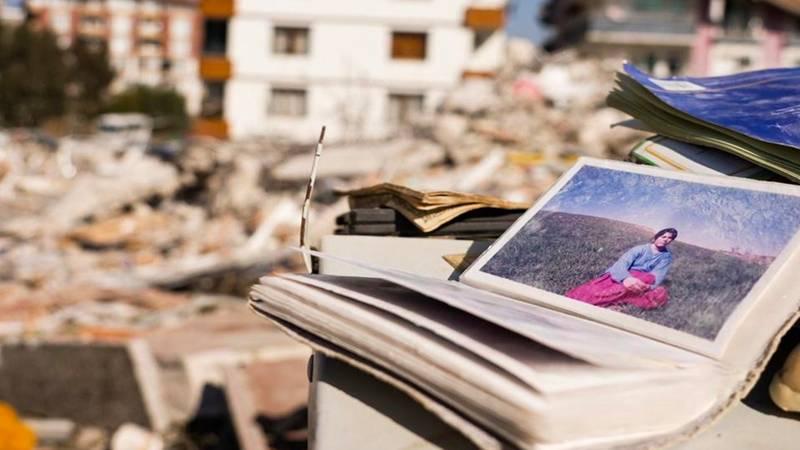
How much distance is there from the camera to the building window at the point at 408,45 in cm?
2364

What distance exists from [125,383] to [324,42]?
61.4ft

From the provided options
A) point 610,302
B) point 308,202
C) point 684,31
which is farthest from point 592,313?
point 684,31

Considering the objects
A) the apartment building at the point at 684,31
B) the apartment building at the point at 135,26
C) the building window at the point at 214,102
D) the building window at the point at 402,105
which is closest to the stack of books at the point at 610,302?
the building window at the point at 402,105

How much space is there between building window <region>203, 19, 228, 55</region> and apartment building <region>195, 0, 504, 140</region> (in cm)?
43

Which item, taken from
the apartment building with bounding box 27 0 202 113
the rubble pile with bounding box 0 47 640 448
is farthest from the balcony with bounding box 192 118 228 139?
the apartment building with bounding box 27 0 202 113

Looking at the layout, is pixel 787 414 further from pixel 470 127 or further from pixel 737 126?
pixel 470 127

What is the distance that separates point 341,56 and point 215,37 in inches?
132

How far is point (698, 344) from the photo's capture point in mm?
957

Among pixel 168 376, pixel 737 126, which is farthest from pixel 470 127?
pixel 737 126

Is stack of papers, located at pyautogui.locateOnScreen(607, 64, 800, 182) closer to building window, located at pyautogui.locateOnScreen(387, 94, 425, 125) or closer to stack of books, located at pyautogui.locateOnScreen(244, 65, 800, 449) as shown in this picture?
stack of books, located at pyautogui.locateOnScreen(244, 65, 800, 449)

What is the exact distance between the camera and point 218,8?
23641 millimetres

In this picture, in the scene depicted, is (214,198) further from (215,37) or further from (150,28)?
(150,28)

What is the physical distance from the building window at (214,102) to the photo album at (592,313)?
23.8 meters

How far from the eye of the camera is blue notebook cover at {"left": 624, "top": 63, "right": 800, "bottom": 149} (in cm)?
128
